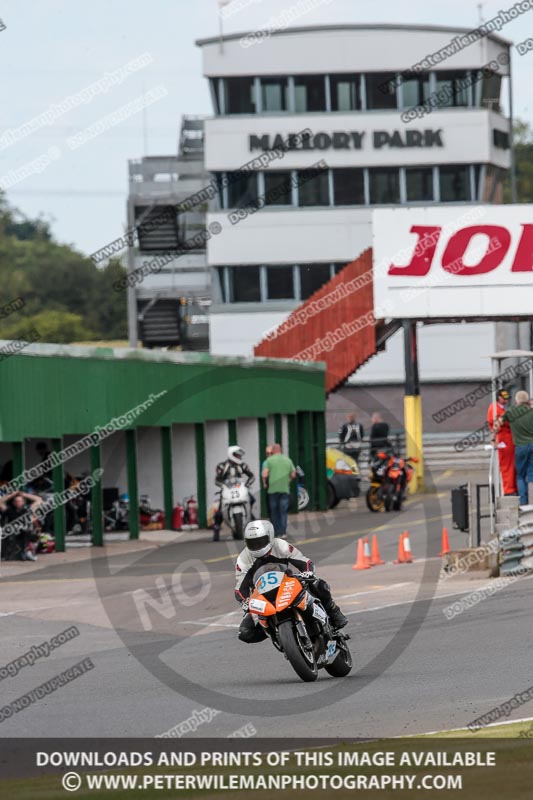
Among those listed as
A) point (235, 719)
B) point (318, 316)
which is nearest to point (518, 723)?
point (235, 719)

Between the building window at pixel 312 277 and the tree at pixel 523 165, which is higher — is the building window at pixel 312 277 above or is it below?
below

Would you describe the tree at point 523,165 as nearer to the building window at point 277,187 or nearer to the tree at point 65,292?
the tree at point 65,292

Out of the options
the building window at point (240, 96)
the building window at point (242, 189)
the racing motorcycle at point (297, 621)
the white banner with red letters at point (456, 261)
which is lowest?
the racing motorcycle at point (297, 621)

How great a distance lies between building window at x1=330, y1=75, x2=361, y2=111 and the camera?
61281mm

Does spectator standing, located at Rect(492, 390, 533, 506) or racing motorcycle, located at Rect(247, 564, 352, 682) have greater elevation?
spectator standing, located at Rect(492, 390, 533, 506)

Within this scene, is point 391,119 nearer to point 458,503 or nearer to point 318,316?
point 318,316

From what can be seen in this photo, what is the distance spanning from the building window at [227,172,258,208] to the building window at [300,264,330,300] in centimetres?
328

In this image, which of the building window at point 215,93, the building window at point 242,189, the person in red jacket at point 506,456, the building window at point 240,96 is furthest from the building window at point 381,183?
the person in red jacket at point 506,456

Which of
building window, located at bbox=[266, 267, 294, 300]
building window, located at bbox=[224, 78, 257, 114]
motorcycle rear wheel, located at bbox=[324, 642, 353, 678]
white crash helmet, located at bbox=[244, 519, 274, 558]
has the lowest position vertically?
motorcycle rear wheel, located at bbox=[324, 642, 353, 678]

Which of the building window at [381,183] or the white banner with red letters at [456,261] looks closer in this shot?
the white banner with red letters at [456,261]

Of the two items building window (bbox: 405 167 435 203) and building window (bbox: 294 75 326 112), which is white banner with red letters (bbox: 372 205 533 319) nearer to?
building window (bbox: 405 167 435 203)

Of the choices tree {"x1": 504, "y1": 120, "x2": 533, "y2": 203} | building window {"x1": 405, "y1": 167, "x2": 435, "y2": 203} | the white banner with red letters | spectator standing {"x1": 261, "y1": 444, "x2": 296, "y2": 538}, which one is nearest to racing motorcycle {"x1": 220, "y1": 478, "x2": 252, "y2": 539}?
spectator standing {"x1": 261, "y1": 444, "x2": 296, "y2": 538}

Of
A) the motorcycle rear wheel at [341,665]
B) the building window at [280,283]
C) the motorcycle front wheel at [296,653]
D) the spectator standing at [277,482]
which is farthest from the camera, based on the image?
the building window at [280,283]

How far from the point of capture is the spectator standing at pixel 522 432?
79.5ft
